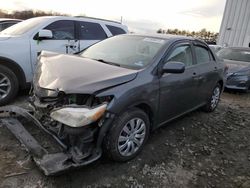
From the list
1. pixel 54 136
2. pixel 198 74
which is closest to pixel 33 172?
pixel 54 136

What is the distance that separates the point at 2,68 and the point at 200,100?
11.5ft

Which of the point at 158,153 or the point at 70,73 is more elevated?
the point at 70,73

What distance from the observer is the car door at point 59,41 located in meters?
4.98

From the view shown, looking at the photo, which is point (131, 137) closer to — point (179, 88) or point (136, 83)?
point (136, 83)

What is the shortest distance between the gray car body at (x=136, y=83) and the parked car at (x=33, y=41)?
108cm

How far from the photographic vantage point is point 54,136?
9.22ft

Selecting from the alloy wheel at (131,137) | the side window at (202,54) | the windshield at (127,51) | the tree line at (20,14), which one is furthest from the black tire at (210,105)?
the tree line at (20,14)

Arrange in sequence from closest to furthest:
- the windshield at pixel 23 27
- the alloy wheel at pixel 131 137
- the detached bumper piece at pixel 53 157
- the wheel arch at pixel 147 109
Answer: the detached bumper piece at pixel 53 157 → the alloy wheel at pixel 131 137 → the wheel arch at pixel 147 109 → the windshield at pixel 23 27

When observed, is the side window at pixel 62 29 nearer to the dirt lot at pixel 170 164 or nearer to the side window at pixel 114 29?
the side window at pixel 114 29

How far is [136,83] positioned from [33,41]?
9.10ft

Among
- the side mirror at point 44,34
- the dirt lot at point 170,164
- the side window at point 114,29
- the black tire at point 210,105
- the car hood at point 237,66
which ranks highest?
the side window at point 114,29

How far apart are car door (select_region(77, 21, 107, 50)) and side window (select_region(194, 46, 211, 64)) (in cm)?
255

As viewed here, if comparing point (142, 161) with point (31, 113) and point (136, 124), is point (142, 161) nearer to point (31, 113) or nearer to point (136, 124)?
point (136, 124)

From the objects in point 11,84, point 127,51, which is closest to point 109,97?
point 127,51
